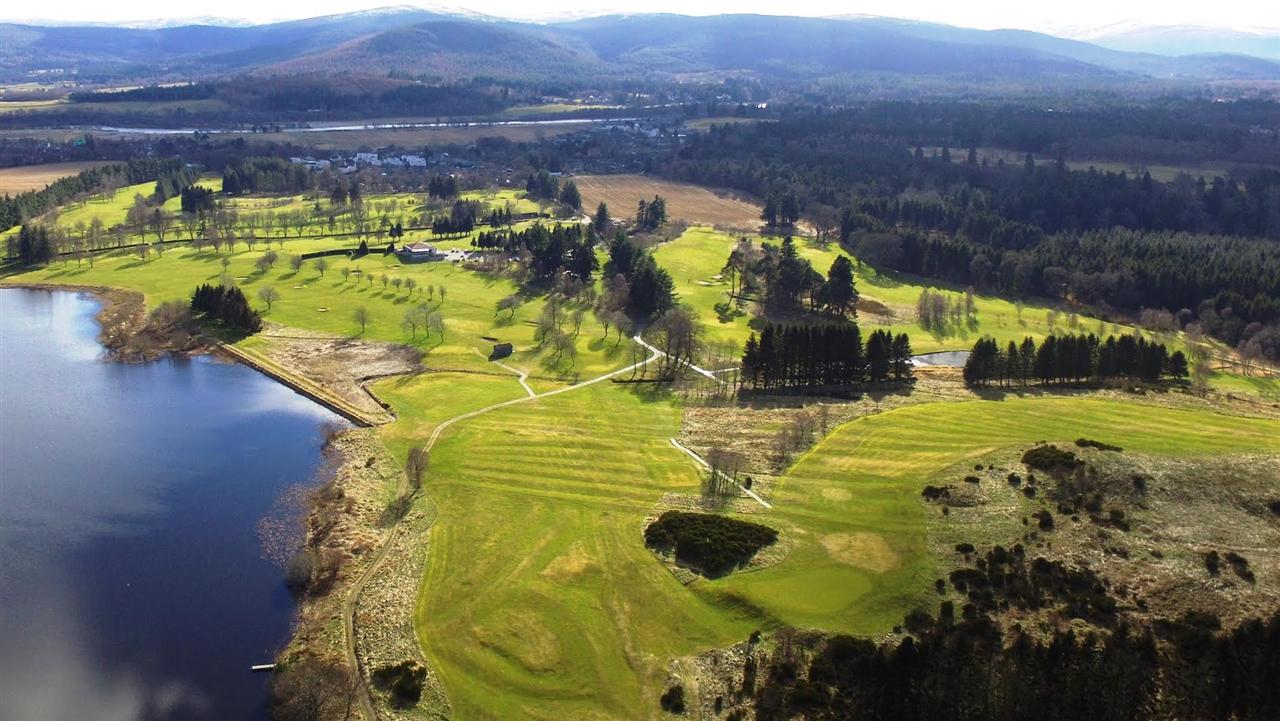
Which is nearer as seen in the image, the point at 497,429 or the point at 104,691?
the point at 104,691

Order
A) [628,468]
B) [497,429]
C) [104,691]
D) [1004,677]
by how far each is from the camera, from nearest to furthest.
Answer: [1004,677]
[104,691]
[628,468]
[497,429]

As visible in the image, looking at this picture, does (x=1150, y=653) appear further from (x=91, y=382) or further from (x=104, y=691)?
(x=91, y=382)

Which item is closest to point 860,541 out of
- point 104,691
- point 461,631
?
point 461,631

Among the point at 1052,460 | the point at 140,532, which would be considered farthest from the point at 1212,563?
the point at 140,532

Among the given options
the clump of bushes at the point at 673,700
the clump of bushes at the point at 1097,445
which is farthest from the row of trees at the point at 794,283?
the clump of bushes at the point at 673,700

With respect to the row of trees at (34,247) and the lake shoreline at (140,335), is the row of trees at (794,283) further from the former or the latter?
the row of trees at (34,247)

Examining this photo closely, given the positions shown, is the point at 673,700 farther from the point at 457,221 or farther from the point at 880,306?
the point at 457,221
